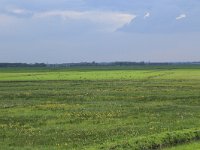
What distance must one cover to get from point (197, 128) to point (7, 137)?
31.9 feet

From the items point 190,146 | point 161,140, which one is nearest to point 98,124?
point 161,140

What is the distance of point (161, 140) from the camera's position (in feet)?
72.0

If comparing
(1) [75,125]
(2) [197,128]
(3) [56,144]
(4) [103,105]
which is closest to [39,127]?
(1) [75,125]

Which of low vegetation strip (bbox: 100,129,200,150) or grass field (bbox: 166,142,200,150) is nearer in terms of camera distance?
low vegetation strip (bbox: 100,129,200,150)

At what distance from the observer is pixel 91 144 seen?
70.7 ft

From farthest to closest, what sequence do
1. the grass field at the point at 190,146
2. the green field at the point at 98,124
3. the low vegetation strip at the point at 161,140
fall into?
the green field at the point at 98,124 < the grass field at the point at 190,146 < the low vegetation strip at the point at 161,140

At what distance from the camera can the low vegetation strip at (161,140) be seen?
20484 mm

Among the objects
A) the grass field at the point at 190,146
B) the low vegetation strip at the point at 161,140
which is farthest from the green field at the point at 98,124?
the grass field at the point at 190,146

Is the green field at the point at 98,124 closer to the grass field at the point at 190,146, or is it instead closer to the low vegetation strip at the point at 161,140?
the low vegetation strip at the point at 161,140

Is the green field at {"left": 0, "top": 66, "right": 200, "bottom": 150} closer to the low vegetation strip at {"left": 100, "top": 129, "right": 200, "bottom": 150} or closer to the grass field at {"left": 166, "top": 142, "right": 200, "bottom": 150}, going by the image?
the low vegetation strip at {"left": 100, "top": 129, "right": 200, "bottom": 150}

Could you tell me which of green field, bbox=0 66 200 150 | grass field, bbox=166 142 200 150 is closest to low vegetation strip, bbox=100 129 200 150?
green field, bbox=0 66 200 150

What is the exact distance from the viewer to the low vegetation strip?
20.5 m

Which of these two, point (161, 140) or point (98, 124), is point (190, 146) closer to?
point (161, 140)

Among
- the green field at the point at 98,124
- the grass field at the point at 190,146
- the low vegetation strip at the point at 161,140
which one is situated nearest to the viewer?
the low vegetation strip at the point at 161,140
